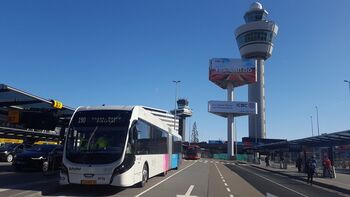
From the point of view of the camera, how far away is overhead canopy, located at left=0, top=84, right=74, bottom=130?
92.6 ft

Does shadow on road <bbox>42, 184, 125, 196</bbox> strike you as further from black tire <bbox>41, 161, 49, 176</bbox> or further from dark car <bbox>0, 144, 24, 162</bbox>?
dark car <bbox>0, 144, 24, 162</bbox>

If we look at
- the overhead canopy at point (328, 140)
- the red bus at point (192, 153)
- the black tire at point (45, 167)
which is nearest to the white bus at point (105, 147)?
the black tire at point (45, 167)

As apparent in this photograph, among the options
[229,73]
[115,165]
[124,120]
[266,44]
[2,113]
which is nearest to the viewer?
[115,165]

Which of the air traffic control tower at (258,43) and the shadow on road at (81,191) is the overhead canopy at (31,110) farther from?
the air traffic control tower at (258,43)

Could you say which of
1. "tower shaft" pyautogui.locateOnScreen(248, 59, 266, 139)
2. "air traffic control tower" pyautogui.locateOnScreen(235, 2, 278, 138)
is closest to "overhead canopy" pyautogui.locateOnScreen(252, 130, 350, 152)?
"air traffic control tower" pyautogui.locateOnScreen(235, 2, 278, 138)

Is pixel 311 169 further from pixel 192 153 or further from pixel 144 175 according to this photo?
pixel 192 153

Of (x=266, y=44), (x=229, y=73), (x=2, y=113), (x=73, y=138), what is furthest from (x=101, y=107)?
(x=266, y=44)

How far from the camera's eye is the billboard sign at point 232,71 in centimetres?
10331

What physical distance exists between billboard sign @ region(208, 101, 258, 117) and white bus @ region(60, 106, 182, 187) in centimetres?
8834

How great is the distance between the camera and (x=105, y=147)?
1463cm

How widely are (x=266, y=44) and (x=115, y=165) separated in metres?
114

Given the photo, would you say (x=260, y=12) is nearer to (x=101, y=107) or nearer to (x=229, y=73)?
(x=229, y=73)

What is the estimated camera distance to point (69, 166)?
560 inches

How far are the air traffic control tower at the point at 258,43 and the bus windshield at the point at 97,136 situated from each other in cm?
11048
